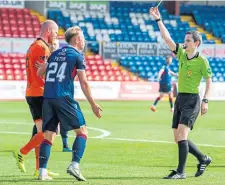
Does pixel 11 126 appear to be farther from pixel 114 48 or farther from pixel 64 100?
pixel 114 48

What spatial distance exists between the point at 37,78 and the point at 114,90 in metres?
28.5

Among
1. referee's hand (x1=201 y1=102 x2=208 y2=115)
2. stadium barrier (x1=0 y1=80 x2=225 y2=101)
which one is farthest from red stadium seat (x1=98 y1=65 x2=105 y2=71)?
referee's hand (x1=201 y1=102 x2=208 y2=115)

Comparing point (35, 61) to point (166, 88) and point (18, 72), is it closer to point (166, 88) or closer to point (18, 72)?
point (166, 88)

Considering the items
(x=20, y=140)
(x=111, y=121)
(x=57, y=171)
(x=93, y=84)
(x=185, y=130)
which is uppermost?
(x=185, y=130)

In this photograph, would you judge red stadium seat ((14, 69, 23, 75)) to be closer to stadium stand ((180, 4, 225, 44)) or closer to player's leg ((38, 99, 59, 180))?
stadium stand ((180, 4, 225, 44))

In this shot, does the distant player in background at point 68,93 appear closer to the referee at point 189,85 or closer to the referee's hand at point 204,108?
the referee at point 189,85

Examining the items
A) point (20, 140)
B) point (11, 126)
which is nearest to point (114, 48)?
point (11, 126)

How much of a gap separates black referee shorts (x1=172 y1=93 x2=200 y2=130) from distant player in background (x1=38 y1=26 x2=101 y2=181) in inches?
61.5

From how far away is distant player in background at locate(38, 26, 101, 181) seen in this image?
11344 millimetres

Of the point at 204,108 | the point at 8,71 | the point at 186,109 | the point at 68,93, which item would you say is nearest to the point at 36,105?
the point at 68,93

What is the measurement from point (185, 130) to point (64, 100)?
1999 millimetres

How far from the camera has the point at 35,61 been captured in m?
12.3

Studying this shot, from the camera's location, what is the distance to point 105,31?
50031 mm

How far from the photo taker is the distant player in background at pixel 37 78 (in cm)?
1227
